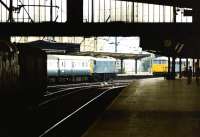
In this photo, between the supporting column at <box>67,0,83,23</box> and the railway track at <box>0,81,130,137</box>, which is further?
the supporting column at <box>67,0,83,23</box>

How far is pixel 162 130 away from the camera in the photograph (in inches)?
508

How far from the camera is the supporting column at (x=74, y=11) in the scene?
22141mm

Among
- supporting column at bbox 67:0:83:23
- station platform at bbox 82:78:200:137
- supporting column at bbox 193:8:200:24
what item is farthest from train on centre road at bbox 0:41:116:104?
supporting column at bbox 193:8:200:24

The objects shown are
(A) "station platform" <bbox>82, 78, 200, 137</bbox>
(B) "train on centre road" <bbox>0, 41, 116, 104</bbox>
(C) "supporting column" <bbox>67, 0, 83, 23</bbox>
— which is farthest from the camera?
(C) "supporting column" <bbox>67, 0, 83, 23</bbox>

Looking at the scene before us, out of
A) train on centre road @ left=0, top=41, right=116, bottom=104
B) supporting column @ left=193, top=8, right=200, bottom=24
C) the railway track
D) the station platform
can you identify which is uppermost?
supporting column @ left=193, top=8, right=200, bottom=24

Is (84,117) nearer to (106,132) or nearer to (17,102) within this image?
(17,102)

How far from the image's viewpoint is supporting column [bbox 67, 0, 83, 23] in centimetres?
2214

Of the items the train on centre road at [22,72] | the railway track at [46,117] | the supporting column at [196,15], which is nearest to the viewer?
the train on centre road at [22,72]

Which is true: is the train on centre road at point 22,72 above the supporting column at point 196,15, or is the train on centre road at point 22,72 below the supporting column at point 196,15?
below

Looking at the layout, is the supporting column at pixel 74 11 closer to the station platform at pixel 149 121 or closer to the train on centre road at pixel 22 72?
the train on centre road at pixel 22 72

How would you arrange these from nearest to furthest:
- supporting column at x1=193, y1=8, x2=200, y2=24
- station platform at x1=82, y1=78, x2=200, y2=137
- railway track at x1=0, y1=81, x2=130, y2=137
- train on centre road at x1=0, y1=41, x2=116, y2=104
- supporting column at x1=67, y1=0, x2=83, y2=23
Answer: station platform at x1=82, y1=78, x2=200, y2=137
train on centre road at x1=0, y1=41, x2=116, y2=104
railway track at x1=0, y1=81, x2=130, y2=137
supporting column at x1=193, y1=8, x2=200, y2=24
supporting column at x1=67, y1=0, x2=83, y2=23

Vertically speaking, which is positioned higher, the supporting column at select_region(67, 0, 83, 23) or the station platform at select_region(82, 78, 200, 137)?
the supporting column at select_region(67, 0, 83, 23)

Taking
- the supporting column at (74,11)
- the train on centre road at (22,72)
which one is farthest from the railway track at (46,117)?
the supporting column at (74,11)

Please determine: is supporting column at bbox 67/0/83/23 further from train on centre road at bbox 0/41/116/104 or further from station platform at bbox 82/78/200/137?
station platform at bbox 82/78/200/137
